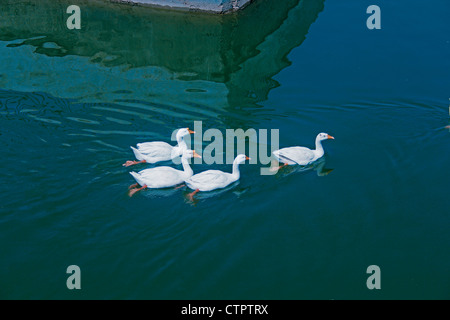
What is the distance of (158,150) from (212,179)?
115cm

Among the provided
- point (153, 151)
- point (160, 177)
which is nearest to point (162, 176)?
point (160, 177)

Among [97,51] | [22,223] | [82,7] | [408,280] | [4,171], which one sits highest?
[82,7]

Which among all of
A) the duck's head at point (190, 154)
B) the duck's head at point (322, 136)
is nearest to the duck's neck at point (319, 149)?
the duck's head at point (322, 136)

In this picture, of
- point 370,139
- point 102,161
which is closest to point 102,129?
point 102,161

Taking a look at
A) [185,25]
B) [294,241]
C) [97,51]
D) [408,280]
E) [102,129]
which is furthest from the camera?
[185,25]

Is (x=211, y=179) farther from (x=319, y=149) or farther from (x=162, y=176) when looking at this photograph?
(x=319, y=149)

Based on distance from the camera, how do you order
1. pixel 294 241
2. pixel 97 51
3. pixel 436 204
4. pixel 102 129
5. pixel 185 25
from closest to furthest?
pixel 294 241, pixel 436 204, pixel 102 129, pixel 97 51, pixel 185 25

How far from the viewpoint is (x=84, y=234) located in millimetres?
8211

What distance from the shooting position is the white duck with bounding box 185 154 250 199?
901 cm

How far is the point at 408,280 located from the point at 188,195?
344cm

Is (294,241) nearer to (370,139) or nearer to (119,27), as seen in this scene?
(370,139)

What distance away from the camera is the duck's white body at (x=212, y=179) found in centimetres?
901

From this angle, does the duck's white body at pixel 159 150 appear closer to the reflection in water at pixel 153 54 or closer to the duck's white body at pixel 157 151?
the duck's white body at pixel 157 151

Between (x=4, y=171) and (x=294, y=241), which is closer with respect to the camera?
(x=294, y=241)
